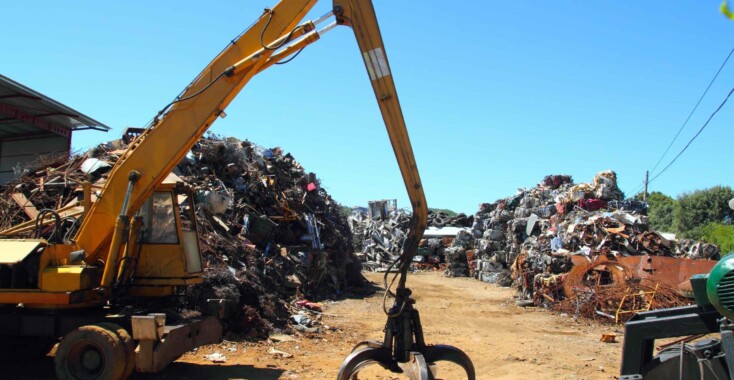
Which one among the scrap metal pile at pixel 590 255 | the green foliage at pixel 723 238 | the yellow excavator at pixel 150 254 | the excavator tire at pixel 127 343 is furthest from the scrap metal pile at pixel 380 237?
the excavator tire at pixel 127 343

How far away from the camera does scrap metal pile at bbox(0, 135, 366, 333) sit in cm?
1129

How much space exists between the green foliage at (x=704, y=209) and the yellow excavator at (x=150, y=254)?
3809 centimetres

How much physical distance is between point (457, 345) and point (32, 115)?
1581cm

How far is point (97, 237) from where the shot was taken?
292 inches

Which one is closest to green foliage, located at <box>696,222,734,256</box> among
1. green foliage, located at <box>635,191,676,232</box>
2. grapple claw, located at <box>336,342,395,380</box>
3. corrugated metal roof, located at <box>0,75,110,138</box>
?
green foliage, located at <box>635,191,676,232</box>

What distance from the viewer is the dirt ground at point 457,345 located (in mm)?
8359

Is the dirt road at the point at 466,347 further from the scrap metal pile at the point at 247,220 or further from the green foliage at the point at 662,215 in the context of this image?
the green foliage at the point at 662,215

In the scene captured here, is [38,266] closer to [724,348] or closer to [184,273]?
[184,273]

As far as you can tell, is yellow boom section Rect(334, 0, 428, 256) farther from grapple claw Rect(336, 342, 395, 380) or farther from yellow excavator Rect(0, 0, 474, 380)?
grapple claw Rect(336, 342, 395, 380)

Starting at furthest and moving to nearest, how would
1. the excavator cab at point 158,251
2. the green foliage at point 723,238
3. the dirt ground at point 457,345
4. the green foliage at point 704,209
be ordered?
the green foliage at point 704,209
the green foliage at point 723,238
the dirt ground at point 457,345
the excavator cab at point 158,251

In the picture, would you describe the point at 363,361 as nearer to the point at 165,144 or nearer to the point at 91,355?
the point at 91,355

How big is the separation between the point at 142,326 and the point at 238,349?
336 cm

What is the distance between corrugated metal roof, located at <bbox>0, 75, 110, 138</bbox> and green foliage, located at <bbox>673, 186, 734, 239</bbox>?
3597 centimetres

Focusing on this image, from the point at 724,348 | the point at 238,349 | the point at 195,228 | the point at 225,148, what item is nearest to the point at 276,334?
the point at 238,349
